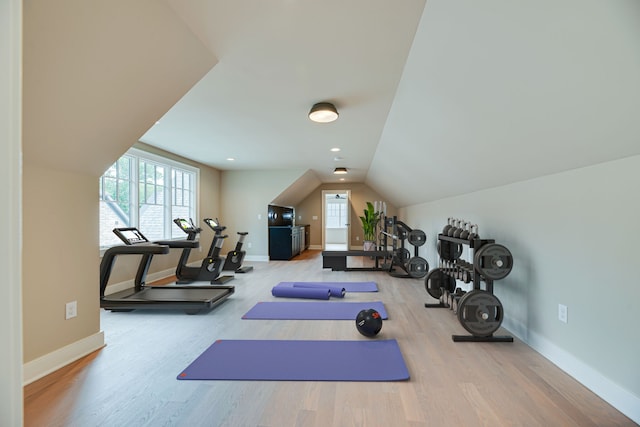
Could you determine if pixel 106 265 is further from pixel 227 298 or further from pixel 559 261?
pixel 559 261

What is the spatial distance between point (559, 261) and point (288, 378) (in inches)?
82.5

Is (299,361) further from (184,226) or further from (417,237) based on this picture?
(417,237)

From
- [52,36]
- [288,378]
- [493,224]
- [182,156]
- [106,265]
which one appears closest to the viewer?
[52,36]

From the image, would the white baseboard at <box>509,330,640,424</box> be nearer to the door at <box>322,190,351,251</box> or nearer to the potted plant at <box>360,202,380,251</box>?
the potted plant at <box>360,202,380,251</box>

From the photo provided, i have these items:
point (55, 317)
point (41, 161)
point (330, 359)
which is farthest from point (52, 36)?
point (330, 359)

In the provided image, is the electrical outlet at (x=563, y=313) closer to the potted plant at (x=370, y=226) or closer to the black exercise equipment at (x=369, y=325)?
the black exercise equipment at (x=369, y=325)

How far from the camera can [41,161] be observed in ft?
7.08

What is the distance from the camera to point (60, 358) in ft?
7.51

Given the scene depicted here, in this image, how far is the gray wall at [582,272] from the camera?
1.70 m

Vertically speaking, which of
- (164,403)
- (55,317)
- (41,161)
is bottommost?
(164,403)

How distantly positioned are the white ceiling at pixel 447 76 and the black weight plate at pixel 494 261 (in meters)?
0.68

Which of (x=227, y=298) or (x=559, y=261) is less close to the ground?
(x=559, y=261)

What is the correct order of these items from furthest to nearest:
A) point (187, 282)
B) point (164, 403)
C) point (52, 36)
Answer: point (187, 282) < point (164, 403) < point (52, 36)

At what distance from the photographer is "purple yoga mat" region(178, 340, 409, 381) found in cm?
209
